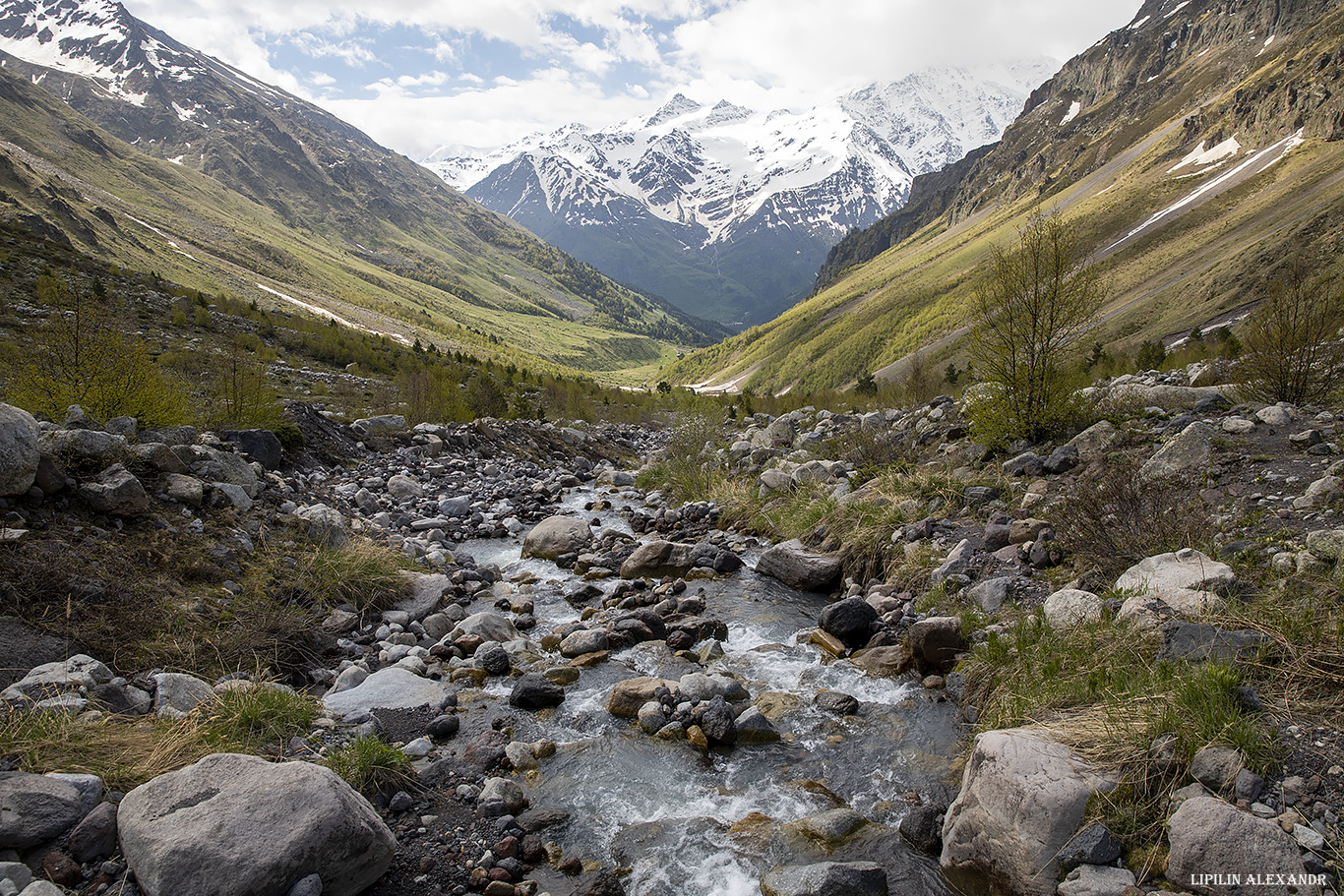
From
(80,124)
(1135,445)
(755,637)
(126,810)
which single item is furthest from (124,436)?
(80,124)

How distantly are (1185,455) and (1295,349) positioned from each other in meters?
4.87

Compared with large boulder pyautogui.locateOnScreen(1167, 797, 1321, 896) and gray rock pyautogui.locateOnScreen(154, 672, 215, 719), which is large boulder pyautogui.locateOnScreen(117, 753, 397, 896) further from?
large boulder pyautogui.locateOnScreen(1167, 797, 1321, 896)

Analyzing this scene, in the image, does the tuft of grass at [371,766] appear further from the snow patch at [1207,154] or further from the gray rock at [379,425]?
the snow patch at [1207,154]

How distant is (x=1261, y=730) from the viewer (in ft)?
14.4

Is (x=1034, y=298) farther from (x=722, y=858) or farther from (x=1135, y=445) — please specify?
(x=722, y=858)

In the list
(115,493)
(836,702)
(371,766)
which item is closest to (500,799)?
(371,766)

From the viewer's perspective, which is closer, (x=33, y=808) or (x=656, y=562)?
(x=33, y=808)

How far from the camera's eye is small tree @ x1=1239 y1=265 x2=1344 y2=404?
11.9 meters

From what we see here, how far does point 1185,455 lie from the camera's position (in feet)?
32.7

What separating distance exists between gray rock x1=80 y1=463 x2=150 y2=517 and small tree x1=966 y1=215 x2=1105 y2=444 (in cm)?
1579

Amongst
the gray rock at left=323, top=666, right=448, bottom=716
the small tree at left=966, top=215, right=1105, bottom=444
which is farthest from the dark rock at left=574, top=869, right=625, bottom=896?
the small tree at left=966, top=215, right=1105, bottom=444

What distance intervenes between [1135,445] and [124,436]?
17.9 m

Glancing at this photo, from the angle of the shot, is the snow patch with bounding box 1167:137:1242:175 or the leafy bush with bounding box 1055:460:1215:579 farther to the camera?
the snow patch with bounding box 1167:137:1242:175

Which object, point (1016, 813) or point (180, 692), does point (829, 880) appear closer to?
point (1016, 813)
